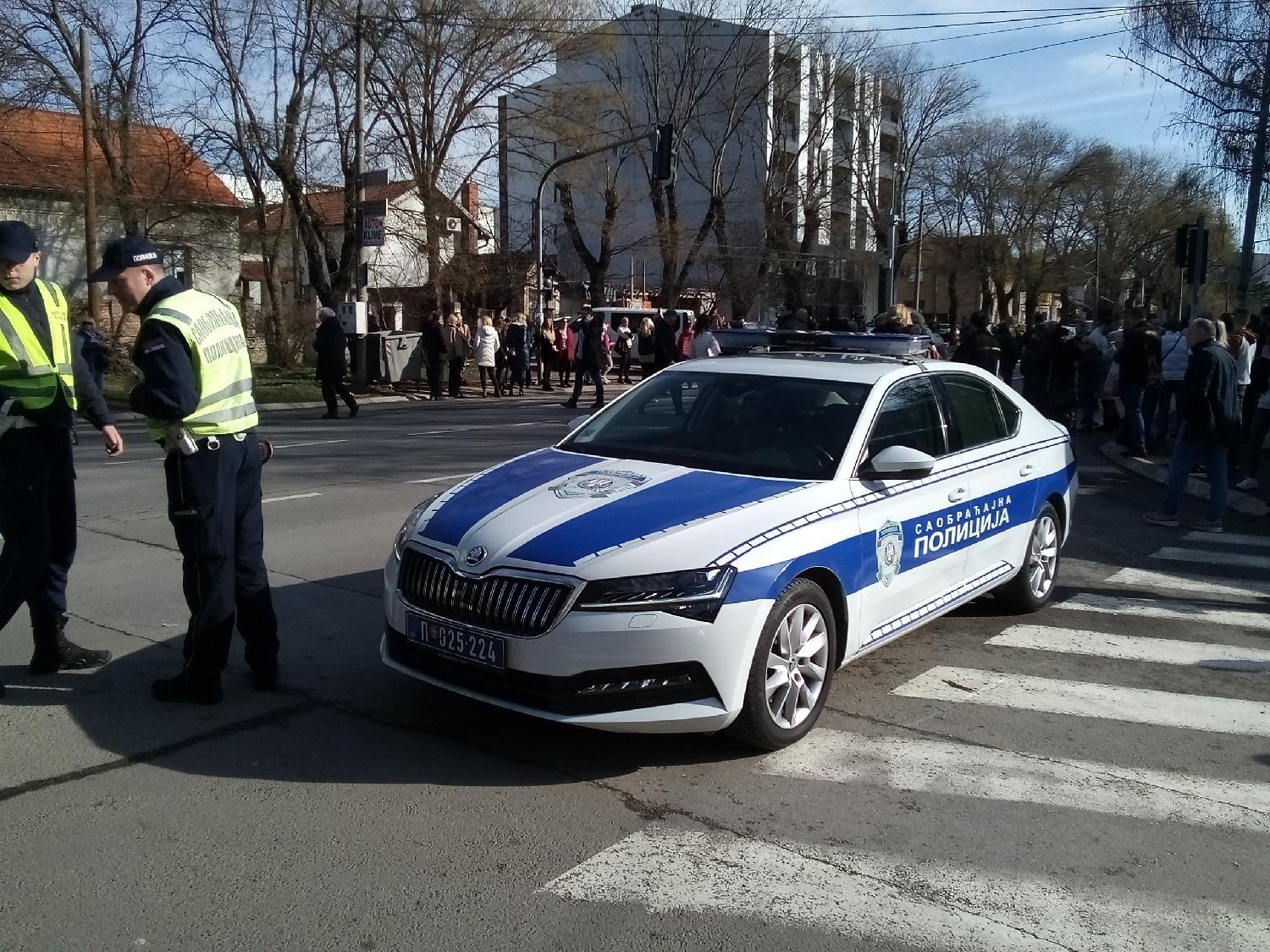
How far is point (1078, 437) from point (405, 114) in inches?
729

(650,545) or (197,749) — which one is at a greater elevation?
(650,545)

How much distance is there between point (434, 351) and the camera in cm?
2427

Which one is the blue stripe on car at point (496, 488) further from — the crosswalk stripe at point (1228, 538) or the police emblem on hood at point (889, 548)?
the crosswalk stripe at point (1228, 538)

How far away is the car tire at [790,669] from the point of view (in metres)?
4.55

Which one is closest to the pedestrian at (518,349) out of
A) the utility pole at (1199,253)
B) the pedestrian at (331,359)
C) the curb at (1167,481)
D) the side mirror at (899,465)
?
the pedestrian at (331,359)

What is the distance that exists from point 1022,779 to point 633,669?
5.58ft

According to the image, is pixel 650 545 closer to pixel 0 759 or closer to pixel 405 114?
pixel 0 759

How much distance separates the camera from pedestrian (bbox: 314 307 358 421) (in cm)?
1786

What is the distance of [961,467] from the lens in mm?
6105

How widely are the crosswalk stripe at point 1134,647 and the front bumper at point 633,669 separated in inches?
111

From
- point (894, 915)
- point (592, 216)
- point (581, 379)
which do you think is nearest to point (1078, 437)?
point (581, 379)

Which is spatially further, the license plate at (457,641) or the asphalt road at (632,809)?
the license plate at (457,641)

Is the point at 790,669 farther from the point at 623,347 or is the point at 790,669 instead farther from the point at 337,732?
the point at 623,347

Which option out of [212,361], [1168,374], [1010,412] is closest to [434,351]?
[1168,374]
